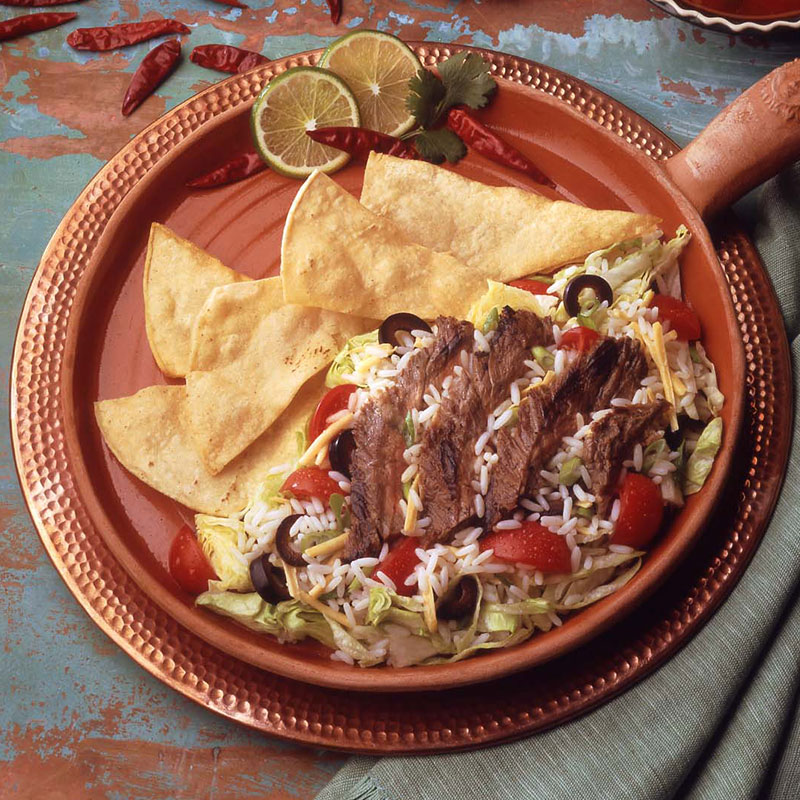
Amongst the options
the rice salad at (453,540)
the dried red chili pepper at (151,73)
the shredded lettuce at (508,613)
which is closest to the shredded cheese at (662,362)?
the rice salad at (453,540)

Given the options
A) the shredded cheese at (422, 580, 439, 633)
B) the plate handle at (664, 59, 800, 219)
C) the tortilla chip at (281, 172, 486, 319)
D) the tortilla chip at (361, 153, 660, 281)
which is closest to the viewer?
the shredded cheese at (422, 580, 439, 633)

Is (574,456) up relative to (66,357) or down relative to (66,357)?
up

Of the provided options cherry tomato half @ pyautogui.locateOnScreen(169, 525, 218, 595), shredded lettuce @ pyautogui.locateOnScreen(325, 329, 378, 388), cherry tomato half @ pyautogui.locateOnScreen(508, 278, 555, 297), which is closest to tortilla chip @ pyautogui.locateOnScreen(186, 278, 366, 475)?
shredded lettuce @ pyautogui.locateOnScreen(325, 329, 378, 388)

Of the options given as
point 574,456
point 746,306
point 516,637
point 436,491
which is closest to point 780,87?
point 746,306

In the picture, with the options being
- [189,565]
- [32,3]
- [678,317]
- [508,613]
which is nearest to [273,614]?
[189,565]

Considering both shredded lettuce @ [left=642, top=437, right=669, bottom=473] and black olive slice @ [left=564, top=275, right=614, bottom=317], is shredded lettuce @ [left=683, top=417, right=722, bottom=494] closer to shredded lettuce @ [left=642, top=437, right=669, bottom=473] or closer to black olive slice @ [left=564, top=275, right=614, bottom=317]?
A: shredded lettuce @ [left=642, top=437, right=669, bottom=473]

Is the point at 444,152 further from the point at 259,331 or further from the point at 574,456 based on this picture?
the point at 574,456

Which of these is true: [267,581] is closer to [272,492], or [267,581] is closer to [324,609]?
[324,609]
